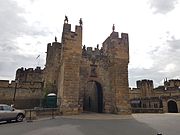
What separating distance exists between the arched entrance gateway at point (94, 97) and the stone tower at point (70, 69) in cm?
414

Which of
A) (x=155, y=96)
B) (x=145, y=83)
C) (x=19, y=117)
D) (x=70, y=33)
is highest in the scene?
(x=70, y=33)

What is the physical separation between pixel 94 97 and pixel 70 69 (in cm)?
763

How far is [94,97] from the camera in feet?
81.5

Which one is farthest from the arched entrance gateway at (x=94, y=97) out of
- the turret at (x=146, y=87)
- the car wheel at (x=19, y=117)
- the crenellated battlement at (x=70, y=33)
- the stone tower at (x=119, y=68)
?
the turret at (x=146, y=87)

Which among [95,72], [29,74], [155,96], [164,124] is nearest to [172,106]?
[155,96]

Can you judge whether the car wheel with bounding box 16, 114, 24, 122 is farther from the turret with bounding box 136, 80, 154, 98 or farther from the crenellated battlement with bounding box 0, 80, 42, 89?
the turret with bounding box 136, 80, 154, 98

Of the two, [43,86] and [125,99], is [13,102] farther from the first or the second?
[125,99]

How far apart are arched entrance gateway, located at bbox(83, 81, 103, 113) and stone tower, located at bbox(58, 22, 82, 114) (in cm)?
414

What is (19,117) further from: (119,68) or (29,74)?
(29,74)

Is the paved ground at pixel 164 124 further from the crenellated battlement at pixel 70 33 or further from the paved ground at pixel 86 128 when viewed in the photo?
the crenellated battlement at pixel 70 33

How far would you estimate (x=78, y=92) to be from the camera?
18.5 meters

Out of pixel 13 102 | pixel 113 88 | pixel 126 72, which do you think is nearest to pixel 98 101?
pixel 113 88

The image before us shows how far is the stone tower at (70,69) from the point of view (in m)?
Result: 17.7

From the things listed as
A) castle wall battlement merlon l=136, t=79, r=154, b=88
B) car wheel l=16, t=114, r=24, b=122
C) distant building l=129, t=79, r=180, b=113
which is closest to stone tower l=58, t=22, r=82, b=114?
car wheel l=16, t=114, r=24, b=122
